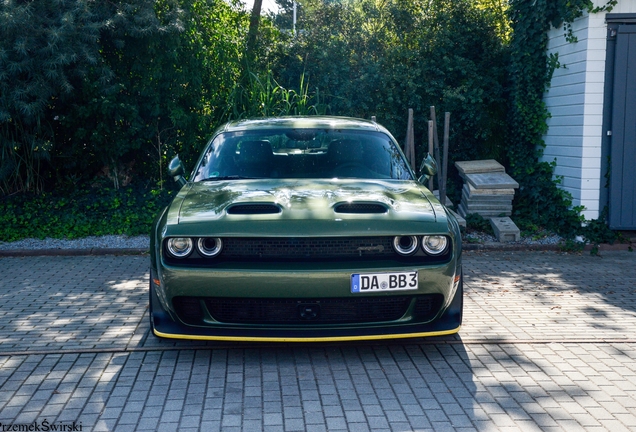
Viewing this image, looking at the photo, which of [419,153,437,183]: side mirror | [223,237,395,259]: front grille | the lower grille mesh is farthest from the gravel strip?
[223,237,395,259]: front grille

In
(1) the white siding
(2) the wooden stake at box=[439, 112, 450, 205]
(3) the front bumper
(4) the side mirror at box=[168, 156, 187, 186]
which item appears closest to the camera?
(3) the front bumper

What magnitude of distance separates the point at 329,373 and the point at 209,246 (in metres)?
1.16

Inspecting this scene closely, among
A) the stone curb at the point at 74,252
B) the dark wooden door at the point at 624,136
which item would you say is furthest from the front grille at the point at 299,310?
the dark wooden door at the point at 624,136

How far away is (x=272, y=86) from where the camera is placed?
41.8 feet

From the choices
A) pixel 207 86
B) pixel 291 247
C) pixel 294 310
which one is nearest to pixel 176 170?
pixel 291 247

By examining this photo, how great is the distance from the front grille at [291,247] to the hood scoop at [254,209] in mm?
291

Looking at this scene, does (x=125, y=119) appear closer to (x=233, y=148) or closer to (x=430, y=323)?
(x=233, y=148)

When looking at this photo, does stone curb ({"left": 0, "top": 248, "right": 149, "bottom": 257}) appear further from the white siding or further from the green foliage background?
Result: the white siding

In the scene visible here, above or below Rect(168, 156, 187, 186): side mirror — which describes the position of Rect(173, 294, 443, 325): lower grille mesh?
below

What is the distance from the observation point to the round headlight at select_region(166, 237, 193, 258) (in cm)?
468

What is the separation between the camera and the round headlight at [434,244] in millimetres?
4758

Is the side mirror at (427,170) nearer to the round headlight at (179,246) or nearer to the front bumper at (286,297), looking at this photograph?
the front bumper at (286,297)

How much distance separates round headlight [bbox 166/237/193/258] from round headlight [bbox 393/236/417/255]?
53.9 inches

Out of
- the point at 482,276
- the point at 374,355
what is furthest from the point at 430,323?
the point at 482,276
